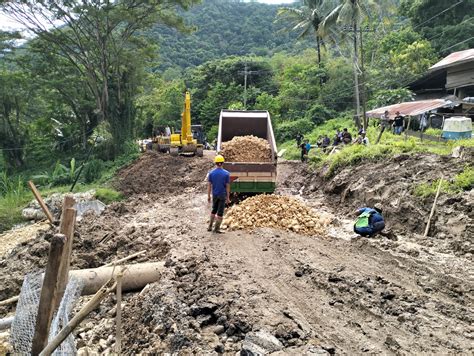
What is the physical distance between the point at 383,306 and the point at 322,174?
35.1ft

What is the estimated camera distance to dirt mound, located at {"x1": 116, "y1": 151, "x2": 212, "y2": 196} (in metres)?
17.8

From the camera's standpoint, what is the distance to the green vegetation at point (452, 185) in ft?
29.9

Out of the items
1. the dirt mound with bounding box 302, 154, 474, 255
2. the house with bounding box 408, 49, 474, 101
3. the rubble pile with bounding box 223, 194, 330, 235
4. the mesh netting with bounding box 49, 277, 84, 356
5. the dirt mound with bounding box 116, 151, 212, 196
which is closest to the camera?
the mesh netting with bounding box 49, 277, 84, 356

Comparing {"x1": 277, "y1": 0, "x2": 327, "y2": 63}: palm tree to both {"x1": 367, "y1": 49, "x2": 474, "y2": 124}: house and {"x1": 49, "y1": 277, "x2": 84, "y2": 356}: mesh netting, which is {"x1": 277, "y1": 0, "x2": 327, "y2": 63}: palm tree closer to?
{"x1": 367, "y1": 49, "x2": 474, "y2": 124}: house

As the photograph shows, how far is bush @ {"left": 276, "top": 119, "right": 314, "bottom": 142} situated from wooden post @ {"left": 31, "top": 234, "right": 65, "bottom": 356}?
2872cm

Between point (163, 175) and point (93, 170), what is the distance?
755cm

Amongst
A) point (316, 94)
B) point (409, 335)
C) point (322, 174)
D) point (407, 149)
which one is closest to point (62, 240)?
point (409, 335)

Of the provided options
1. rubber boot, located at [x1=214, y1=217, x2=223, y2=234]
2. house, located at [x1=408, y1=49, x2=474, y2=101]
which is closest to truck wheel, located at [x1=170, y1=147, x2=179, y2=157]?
house, located at [x1=408, y1=49, x2=474, y2=101]

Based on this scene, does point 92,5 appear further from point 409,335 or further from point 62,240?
point 409,335

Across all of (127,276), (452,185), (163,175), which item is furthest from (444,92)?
(127,276)

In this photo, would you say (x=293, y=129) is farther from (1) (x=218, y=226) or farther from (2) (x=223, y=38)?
(2) (x=223, y=38)

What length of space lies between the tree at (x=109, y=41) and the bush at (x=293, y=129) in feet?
37.4

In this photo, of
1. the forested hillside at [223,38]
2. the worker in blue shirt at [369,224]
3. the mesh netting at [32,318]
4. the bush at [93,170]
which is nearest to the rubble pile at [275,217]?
the worker in blue shirt at [369,224]

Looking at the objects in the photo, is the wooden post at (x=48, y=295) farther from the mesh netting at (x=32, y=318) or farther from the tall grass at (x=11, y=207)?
the tall grass at (x=11, y=207)
